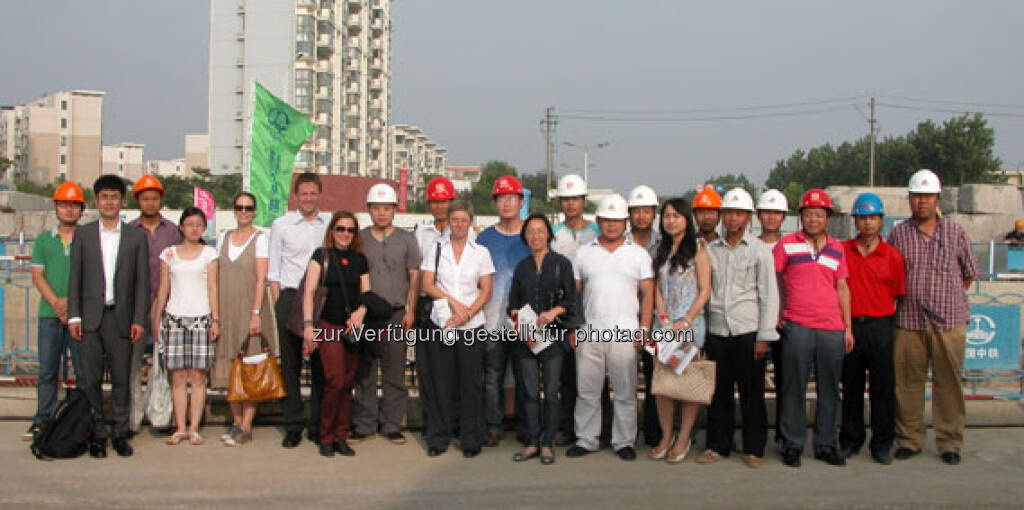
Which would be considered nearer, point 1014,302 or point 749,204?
point 749,204

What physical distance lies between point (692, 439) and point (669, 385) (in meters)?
0.84

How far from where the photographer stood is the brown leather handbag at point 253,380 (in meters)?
6.08

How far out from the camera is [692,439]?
634 centimetres

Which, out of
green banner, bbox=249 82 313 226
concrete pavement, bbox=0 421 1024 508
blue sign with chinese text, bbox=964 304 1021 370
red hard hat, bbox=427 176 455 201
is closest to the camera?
concrete pavement, bbox=0 421 1024 508

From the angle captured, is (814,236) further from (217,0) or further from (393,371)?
(217,0)

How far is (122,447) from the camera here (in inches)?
231

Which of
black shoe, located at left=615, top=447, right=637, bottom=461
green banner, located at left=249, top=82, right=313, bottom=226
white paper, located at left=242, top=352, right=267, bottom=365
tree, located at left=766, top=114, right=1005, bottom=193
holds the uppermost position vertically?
tree, located at left=766, top=114, right=1005, bottom=193

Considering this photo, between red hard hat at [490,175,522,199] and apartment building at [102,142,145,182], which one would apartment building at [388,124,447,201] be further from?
red hard hat at [490,175,522,199]

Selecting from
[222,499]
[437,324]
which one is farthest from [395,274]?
[222,499]

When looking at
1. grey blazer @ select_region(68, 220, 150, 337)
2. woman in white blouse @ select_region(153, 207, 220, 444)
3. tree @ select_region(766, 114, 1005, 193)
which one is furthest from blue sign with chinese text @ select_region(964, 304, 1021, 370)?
tree @ select_region(766, 114, 1005, 193)

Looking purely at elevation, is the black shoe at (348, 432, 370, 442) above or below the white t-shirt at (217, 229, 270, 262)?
below

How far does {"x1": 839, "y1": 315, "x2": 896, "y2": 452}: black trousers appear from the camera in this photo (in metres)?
5.93

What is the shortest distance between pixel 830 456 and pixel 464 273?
3.05m

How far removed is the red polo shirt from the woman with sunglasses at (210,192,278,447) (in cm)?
457
